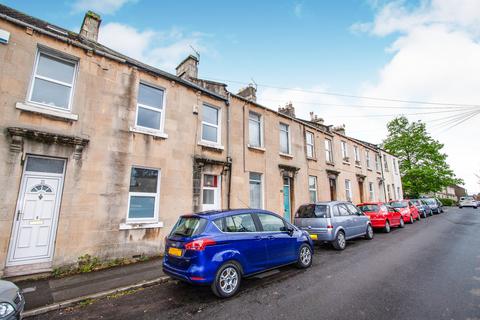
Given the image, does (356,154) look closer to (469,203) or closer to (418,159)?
(418,159)

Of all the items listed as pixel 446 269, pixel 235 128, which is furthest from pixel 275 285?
pixel 235 128

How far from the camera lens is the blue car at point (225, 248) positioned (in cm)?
439

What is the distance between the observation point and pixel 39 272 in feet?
19.3

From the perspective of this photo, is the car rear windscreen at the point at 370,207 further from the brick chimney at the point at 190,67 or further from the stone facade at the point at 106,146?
the brick chimney at the point at 190,67

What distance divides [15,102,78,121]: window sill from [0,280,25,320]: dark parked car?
477 cm

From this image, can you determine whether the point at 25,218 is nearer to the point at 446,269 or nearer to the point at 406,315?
the point at 406,315

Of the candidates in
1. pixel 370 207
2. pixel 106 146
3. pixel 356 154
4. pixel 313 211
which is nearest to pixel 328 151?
pixel 356 154

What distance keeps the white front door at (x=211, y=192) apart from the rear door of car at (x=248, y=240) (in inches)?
173

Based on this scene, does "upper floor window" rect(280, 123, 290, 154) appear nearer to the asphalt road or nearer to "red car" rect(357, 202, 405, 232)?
"red car" rect(357, 202, 405, 232)

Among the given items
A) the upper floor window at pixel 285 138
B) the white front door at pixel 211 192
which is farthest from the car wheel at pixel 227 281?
the upper floor window at pixel 285 138

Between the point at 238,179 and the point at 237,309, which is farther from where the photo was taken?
the point at 238,179

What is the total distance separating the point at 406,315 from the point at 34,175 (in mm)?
9041

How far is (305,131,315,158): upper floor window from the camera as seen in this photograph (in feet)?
50.1

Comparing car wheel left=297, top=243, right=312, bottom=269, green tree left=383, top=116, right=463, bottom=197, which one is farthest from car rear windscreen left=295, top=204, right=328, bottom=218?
green tree left=383, top=116, right=463, bottom=197
